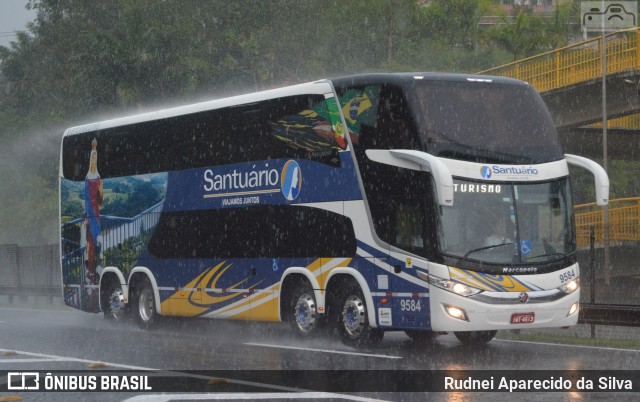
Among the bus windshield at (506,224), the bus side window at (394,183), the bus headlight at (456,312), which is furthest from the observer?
the bus side window at (394,183)

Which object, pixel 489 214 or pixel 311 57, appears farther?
pixel 311 57

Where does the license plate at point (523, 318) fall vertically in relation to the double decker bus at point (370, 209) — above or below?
below

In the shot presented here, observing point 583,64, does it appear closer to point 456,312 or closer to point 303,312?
point 303,312

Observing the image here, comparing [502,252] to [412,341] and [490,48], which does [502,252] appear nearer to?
[412,341]

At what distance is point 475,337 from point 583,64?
1631 cm

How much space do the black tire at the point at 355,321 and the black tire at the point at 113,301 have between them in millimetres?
7018

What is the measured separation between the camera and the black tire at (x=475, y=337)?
18219 millimetres

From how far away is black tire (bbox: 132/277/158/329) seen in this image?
74.6 feet

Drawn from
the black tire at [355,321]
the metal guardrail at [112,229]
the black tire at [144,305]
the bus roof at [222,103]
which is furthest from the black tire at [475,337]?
the metal guardrail at [112,229]

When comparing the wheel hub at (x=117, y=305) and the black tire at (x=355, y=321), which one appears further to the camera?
the wheel hub at (x=117, y=305)

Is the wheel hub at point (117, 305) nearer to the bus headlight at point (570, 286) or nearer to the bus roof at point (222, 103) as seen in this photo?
the bus roof at point (222, 103)

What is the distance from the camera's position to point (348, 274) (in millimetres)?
17922

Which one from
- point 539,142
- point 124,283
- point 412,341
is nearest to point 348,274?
point 412,341

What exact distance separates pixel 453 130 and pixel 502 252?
183 cm
